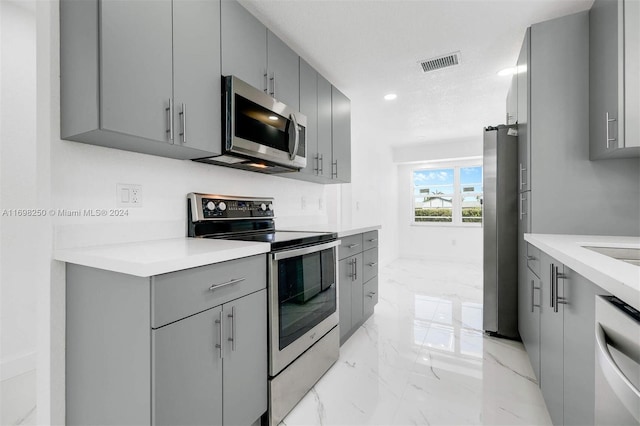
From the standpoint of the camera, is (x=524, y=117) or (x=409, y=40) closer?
(x=524, y=117)

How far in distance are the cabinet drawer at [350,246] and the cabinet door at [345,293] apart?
47 mm

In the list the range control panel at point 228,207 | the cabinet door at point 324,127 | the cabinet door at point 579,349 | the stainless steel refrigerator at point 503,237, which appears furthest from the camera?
the cabinet door at point 324,127

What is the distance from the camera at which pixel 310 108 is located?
2523 millimetres

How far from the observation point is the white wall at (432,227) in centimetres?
577

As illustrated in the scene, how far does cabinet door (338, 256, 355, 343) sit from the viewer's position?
2297 millimetres

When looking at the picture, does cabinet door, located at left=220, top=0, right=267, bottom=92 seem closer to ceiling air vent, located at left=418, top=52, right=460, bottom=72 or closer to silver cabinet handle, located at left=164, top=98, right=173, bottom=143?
silver cabinet handle, located at left=164, top=98, right=173, bottom=143

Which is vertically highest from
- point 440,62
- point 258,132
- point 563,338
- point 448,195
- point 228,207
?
point 440,62

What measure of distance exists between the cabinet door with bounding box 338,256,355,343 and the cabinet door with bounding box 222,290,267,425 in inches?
36.1

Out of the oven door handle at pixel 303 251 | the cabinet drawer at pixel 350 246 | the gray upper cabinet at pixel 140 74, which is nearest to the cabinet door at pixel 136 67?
the gray upper cabinet at pixel 140 74

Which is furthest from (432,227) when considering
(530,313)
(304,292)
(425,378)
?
(304,292)

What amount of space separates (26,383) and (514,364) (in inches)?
121

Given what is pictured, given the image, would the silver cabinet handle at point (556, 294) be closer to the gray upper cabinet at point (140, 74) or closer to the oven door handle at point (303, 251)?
the oven door handle at point (303, 251)

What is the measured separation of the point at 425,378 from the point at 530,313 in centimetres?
79

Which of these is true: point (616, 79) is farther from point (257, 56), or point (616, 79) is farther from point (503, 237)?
point (257, 56)
